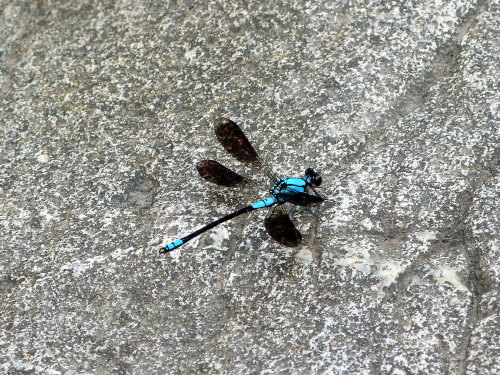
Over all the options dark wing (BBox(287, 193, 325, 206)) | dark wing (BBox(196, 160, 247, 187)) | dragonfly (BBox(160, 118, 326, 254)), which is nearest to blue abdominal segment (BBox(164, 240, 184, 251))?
dragonfly (BBox(160, 118, 326, 254))

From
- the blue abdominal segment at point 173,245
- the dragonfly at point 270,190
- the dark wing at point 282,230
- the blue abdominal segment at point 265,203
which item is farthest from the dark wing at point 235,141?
the blue abdominal segment at point 173,245

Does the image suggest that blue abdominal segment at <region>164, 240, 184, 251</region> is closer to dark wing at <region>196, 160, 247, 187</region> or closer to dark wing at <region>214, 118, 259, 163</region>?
dark wing at <region>196, 160, 247, 187</region>

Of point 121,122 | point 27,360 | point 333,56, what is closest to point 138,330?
point 27,360

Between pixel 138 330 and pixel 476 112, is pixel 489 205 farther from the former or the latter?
pixel 138 330

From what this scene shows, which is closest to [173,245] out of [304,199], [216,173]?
[216,173]

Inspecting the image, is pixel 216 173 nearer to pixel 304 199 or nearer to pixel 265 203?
pixel 265 203

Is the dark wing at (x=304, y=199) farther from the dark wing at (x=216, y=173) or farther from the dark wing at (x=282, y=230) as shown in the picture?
the dark wing at (x=216, y=173)
